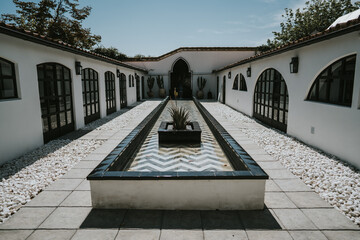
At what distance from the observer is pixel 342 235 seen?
2412mm

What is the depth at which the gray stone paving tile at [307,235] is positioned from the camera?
238cm

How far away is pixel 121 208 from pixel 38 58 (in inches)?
184

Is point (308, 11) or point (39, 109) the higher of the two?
point (308, 11)

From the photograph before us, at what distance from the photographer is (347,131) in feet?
14.4

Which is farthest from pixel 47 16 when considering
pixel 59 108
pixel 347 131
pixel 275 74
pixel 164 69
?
pixel 347 131

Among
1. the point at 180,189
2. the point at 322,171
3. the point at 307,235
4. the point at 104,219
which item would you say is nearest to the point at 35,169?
the point at 104,219

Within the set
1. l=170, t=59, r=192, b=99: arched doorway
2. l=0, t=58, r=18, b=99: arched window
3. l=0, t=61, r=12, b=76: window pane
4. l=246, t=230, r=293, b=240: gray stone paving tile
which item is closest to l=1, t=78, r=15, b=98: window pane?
l=0, t=58, r=18, b=99: arched window

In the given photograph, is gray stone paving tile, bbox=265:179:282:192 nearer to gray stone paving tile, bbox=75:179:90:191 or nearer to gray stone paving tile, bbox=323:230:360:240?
gray stone paving tile, bbox=323:230:360:240

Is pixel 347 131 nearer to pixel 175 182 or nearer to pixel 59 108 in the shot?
pixel 175 182

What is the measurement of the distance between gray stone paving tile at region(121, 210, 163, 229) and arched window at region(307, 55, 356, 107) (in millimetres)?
4215

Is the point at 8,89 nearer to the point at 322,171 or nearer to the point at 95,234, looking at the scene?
the point at 95,234

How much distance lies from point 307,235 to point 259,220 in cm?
50

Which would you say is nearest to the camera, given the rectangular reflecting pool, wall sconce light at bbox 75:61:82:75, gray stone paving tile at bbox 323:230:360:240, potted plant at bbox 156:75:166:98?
gray stone paving tile at bbox 323:230:360:240

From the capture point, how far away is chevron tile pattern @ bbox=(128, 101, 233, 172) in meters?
4.38
